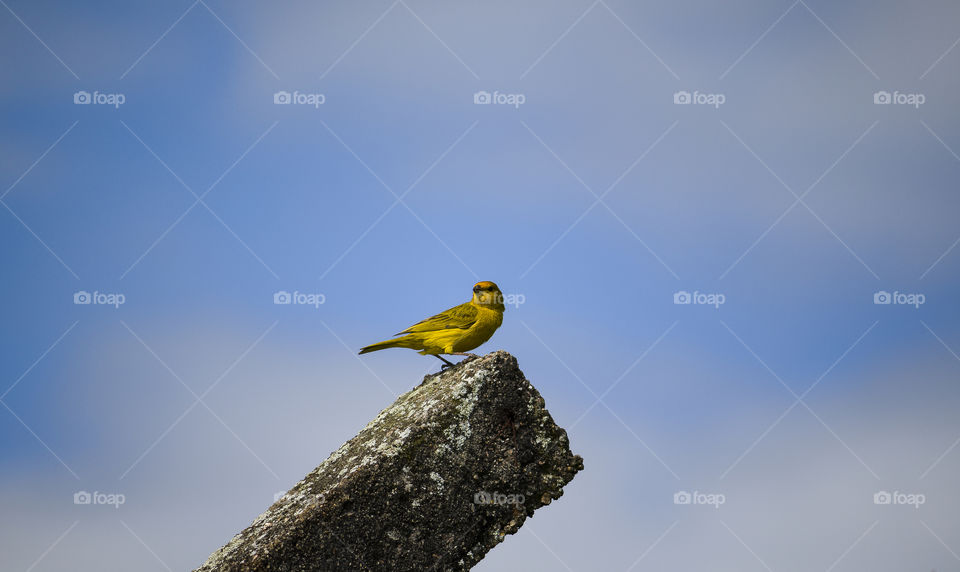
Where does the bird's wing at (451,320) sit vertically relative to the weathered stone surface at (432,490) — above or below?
above

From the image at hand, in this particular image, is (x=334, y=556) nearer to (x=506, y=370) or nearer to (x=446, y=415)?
(x=446, y=415)

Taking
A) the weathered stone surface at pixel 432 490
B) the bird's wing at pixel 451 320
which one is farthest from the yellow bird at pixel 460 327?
the weathered stone surface at pixel 432 490

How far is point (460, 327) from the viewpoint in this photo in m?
9.45

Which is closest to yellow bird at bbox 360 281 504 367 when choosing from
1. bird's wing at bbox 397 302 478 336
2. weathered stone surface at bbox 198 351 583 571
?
bird's wing at bbox 397 302 478 336

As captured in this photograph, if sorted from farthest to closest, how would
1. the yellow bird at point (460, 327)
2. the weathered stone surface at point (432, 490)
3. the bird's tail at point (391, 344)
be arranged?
the bird's tail at point (391, 344) < the yellow bird at point (460, 327) < the weathered stone surface at point (432, 490)

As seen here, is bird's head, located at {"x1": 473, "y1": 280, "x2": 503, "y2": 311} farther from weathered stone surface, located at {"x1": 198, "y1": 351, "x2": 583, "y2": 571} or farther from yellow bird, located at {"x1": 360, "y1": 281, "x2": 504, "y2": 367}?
weathered stone surface, located at {"x1": 198, "y1": 351, "x2": 583, "y2": 571}

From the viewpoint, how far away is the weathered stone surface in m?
7.71

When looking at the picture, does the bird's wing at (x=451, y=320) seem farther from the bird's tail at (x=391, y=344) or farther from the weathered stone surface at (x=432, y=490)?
the weathered stone surface at (x=432, y=490)

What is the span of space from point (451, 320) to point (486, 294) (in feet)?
1.84

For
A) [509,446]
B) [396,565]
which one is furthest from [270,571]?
[509,446]

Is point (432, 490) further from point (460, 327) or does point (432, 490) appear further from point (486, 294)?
point (486, 294)

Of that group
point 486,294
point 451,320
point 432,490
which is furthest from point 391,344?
point 432,490

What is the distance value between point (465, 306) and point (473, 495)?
8.40ft

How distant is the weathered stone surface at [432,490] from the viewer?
7.71 m
